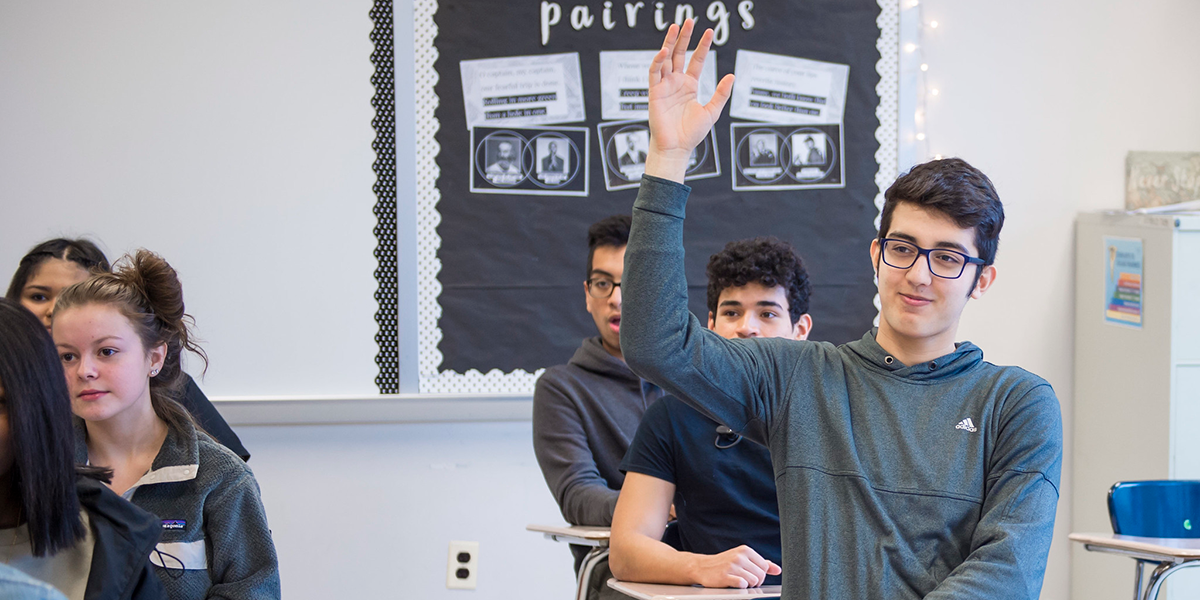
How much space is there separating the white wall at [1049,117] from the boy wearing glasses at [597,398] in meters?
1.34

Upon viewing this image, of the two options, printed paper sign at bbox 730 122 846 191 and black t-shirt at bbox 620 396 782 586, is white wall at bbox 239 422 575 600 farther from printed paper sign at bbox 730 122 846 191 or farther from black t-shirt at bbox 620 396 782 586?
black t-shirt at bbox 620 396 782 586

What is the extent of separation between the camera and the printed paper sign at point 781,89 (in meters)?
3.05

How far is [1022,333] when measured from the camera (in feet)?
10.4

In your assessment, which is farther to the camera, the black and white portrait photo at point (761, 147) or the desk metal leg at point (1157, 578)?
the black and white portrait photo at point (761, 147)

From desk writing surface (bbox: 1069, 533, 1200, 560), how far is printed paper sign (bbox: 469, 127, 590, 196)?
1.69 metres

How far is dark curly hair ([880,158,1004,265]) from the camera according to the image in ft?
4.45

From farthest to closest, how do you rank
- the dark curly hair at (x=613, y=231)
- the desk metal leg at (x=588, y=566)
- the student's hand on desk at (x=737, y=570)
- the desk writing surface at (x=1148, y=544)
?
the dark curly hair at (x=613, y=231) → the desk metal leg at (x=588, y=566) → the desk writing surface at (x=1148, y=544) → the student's hand on desk at (x=737, y=570)

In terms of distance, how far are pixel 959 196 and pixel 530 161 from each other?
5.93ft

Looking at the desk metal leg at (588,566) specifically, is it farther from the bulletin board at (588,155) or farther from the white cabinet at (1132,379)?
the white cabinet at (1132,379)

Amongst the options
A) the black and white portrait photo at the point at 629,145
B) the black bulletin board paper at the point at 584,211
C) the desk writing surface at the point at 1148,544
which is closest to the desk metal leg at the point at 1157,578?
the desk writing surface at the point at 1148,544

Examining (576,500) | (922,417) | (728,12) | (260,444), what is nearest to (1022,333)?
(728,12)

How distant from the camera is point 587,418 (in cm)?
234

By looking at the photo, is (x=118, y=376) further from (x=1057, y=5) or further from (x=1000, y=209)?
(x=1057, y=5)

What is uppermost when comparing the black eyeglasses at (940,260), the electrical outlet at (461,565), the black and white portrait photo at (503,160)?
the black and white portrait photo at (503,160)
